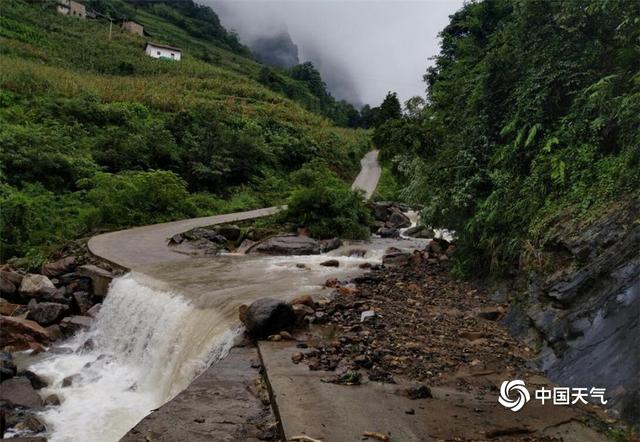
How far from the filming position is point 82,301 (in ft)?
36.6

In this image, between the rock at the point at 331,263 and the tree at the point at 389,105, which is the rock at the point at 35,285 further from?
the tree at the point at 389,105

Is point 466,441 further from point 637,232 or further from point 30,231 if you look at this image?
point 30,231

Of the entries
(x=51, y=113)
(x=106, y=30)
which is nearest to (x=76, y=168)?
(x=51, y=113)

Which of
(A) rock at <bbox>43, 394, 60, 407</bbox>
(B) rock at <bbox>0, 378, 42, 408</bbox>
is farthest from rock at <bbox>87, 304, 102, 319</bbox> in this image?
(A) rock at <bbox>43, 394, 60, 407</bbox>

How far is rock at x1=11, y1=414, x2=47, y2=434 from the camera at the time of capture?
20.9ft

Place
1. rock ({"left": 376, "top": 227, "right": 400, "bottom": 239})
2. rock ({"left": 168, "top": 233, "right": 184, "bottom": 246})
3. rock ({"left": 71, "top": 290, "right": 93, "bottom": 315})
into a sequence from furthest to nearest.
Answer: rock ({"left": 376, "top": 227, "right": 400, "bottom": 239}) → rock ({"left": 168, "top": 233, "right": 184, "bottom": 246}) → rock ({"left": 71, "top": 290, "right": 93, "bottom": 315})

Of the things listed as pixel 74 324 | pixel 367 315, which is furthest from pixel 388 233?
pixel 74 324

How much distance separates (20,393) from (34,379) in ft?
2.05

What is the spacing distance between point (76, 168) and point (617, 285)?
1973 centimetres

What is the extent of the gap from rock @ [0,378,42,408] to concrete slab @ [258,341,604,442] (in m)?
4.24

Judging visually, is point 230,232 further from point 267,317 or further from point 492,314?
point 492,314

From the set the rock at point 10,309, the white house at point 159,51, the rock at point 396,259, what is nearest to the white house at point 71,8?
the white house at point 159,51

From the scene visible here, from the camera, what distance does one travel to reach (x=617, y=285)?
5.32 metres

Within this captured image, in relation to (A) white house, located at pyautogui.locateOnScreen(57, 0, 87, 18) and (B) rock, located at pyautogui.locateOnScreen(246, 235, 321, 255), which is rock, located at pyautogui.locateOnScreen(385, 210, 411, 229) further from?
(A) white house, located at pyautogui.locateOnScreen(57, 0, 87, 18)
